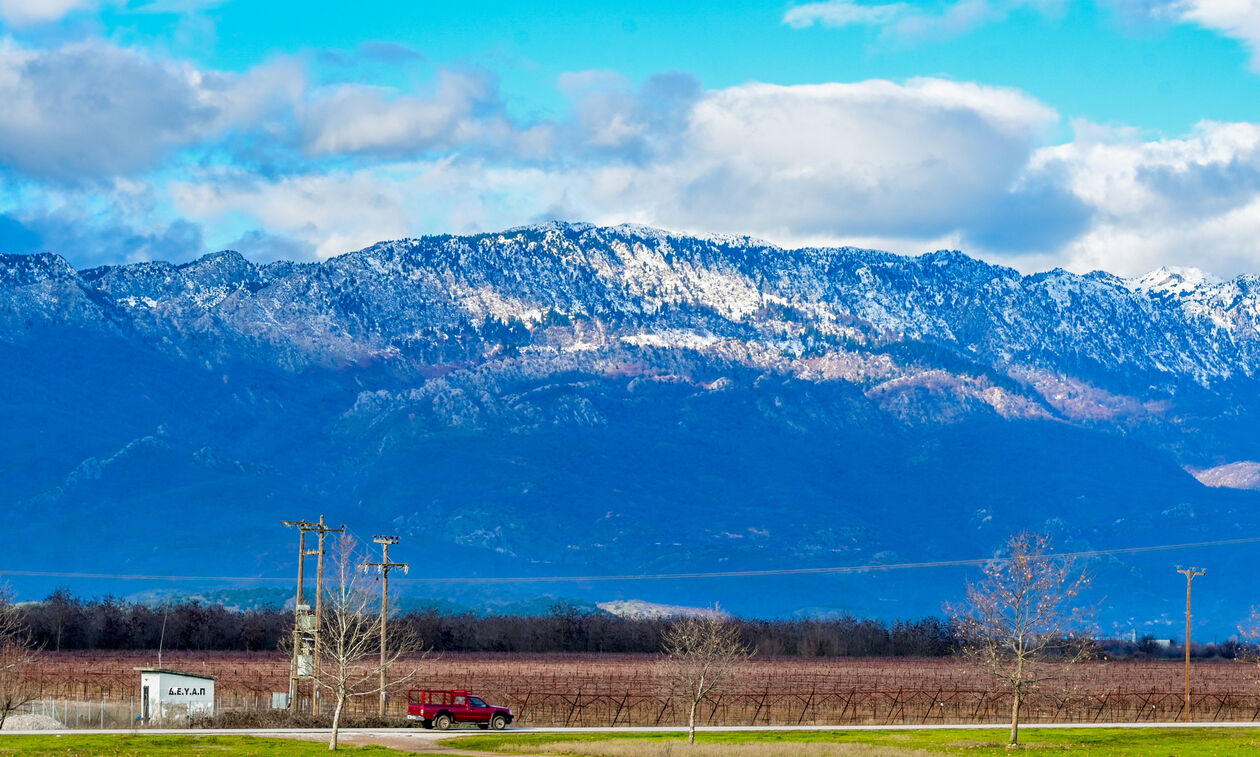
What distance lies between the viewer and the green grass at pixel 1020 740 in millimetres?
72750

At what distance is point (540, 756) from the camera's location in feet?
228

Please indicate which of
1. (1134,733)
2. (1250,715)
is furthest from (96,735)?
(1250,715)

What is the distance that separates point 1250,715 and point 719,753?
41.4 m

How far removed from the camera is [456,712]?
83.8 m

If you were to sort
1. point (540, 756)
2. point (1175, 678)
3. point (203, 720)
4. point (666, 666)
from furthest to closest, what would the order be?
1. point (1175, 678)
2. point (666, 666)
3. point (203, 720)
4. point (540, 756)

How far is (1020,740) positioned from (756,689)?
4364cm

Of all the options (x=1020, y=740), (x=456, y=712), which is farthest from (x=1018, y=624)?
(x=456, y=712)

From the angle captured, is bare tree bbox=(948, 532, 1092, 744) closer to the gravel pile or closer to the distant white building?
the distant white building

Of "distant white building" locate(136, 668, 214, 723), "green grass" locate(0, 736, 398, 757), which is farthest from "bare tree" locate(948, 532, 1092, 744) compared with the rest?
"distant white building" locate(136, 668, 214, 723)

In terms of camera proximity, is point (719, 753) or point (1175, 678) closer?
point (719, 753)

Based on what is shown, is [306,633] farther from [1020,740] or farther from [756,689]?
[756,689]

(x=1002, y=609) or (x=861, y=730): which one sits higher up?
(x=1002, y=609)

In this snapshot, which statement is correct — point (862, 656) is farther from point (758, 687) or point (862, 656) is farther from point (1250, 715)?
point (1250, 715)

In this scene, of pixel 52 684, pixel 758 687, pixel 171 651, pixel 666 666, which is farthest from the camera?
pixel 171 651
